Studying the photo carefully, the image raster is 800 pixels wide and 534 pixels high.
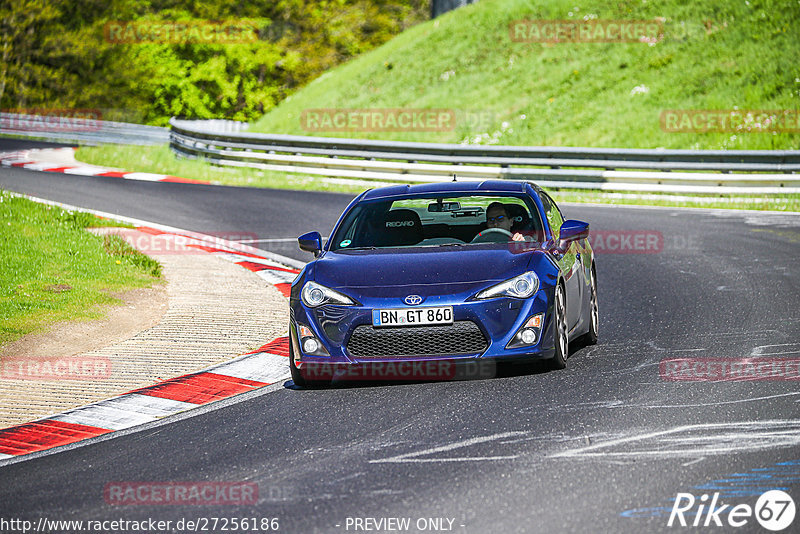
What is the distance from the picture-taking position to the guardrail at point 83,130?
40.7 m

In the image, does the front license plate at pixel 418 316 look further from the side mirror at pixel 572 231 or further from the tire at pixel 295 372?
the side mirror at pixel 572 231

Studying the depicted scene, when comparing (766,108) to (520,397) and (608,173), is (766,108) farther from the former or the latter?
(520,397)

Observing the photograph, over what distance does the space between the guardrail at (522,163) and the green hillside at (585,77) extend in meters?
5.31

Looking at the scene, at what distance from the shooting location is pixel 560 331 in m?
7.99

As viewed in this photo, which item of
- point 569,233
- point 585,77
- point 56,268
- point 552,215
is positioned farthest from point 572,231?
point 585,77

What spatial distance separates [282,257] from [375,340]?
24.9 ft

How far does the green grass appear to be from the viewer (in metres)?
10.9

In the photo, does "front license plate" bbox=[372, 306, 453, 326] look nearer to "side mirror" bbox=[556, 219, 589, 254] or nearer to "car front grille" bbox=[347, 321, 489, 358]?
"car front grille" bbox=[347, 321, 489, 358]

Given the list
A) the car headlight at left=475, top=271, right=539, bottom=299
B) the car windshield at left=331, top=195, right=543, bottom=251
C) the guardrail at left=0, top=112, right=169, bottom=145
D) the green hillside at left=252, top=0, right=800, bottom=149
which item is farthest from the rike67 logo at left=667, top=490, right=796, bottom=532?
the guardrail at left=0, top=112, right=169, bottom=145

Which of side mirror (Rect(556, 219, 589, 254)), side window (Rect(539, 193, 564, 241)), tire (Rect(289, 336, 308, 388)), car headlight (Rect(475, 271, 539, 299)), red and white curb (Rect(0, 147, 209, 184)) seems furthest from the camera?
red and white curb (Rect(0, 147, 209, 184))

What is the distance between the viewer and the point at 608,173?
77.0 feet

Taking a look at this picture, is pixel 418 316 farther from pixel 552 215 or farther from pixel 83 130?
pixel 83 130

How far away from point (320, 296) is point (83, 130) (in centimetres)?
3616

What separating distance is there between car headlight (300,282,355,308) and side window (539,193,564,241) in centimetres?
197
